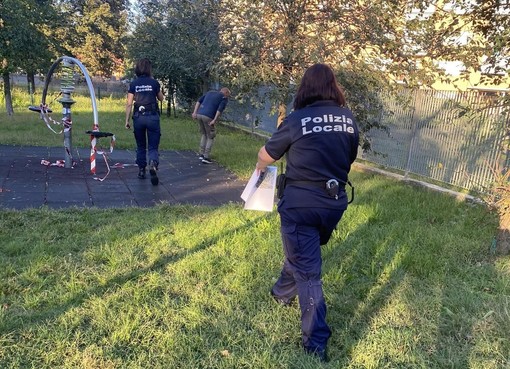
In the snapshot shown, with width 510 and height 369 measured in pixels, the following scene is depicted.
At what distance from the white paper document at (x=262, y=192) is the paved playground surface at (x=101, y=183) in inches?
128

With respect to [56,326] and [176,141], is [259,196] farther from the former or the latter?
[176,141]

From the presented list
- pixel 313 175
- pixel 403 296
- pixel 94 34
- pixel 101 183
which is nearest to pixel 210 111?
pixel 101 183

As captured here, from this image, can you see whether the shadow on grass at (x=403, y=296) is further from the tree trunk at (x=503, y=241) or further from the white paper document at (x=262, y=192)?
the white paper document at (x=262, y=192)

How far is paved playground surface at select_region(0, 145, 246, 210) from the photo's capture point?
631 centimetres

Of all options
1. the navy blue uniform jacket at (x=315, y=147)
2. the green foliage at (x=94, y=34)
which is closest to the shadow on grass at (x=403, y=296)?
the navy blue uniform jacket at (x=315, y=147)

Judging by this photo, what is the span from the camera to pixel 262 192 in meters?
3.43

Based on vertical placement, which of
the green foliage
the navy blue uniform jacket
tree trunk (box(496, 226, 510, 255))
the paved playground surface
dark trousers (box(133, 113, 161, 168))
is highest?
the green foliage

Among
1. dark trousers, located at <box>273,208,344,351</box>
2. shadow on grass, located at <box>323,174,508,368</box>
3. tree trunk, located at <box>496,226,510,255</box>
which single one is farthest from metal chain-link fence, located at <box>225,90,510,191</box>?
dark trousers, located at <box>273,208,344,351</box>

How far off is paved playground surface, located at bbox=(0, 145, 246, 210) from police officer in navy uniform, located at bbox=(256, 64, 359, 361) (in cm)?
374

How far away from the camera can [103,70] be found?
33031mm

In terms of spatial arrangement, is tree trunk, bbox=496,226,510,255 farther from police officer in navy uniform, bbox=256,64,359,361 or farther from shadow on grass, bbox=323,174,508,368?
police officer in navy uniform, bbox=256,64,359,361

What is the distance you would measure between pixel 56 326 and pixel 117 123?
13405 millimetres

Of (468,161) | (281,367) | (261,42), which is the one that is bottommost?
(281,367)

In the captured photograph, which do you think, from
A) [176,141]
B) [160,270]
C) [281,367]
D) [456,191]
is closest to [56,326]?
[160,270]
